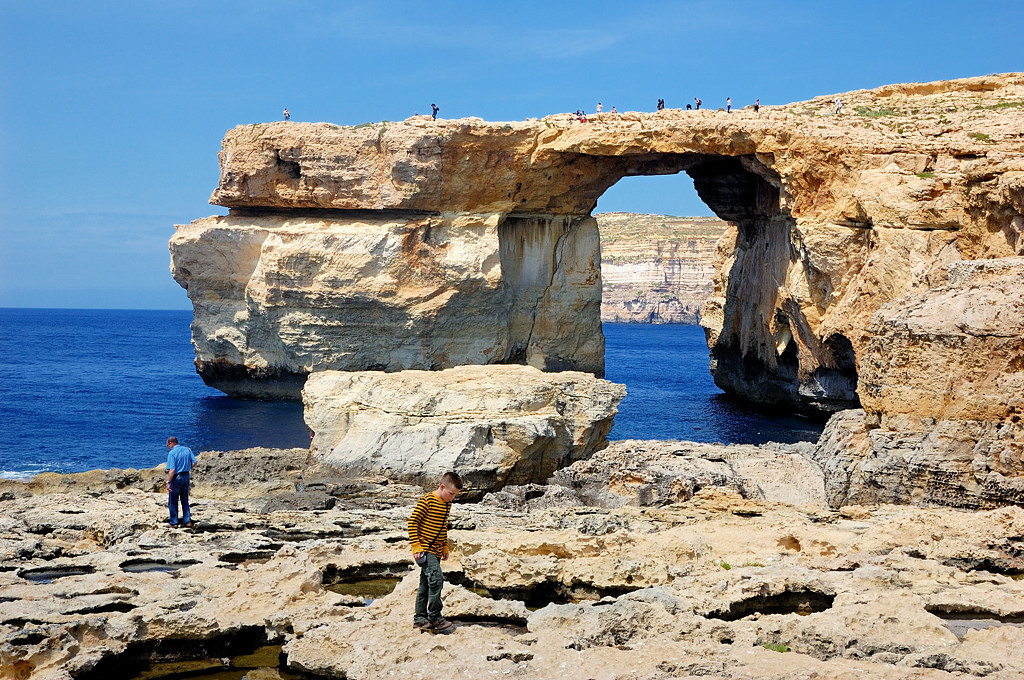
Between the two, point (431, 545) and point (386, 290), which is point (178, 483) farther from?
point (386, 290)

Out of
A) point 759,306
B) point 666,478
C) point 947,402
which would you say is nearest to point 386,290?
point 759,306

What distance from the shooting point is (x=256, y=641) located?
1032 cm

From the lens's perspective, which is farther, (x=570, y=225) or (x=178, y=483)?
(x=570, y=225)

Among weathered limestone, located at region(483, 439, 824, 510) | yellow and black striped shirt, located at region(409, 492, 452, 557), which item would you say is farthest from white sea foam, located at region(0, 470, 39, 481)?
yellow and black striped shirt, located at region(409, 492, 452, 557)

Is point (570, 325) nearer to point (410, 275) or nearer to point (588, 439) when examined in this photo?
point (410, 275)

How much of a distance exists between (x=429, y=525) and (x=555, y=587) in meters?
2.80

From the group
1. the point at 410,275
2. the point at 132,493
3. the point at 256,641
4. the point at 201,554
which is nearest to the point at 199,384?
the point at 410,275

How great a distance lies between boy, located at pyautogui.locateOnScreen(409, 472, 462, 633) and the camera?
378 inches

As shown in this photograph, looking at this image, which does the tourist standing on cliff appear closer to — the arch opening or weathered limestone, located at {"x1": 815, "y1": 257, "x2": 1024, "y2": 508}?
weathered limestone, located at {"x1": 815, "y1": 257, "x2": 1024, "y2": 508}

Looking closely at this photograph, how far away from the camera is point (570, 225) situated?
136 ft

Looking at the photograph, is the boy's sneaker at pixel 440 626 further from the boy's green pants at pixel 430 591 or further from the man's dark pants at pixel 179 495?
the man's dark pants at pixel 179 495

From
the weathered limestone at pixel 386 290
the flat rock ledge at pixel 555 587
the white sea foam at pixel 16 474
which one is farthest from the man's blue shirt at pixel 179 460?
the weathered limestone at pixel 386 290

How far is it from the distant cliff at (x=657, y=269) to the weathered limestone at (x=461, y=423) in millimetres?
105629

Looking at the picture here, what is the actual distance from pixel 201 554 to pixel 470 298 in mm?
25488
